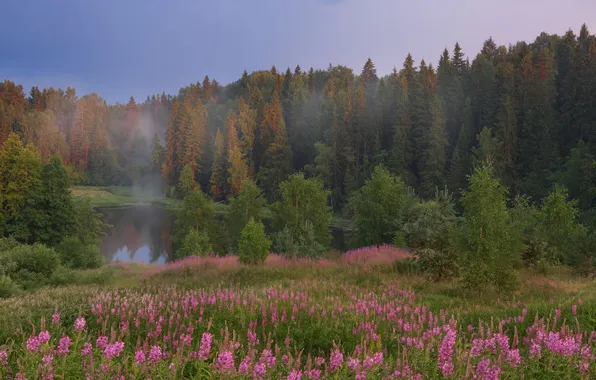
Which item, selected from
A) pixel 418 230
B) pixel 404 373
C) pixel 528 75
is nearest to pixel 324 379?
pixel 404 373

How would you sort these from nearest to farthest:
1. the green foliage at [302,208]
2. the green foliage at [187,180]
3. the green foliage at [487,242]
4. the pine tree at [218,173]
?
the green foliage at [487,242] → the green foliage at [302,208] → the green foliage at [187,180] → the pine tree at [218,173]

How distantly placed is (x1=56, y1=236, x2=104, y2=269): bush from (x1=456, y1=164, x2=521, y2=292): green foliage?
2394 cm

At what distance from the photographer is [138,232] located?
5344 cm

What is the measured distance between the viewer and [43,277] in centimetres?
1825

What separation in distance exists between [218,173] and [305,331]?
7999cm

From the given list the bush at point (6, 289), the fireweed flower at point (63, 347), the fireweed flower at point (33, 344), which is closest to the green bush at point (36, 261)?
the bush at point (6, 289)

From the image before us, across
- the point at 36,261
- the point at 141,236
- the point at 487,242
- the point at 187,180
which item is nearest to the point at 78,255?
the point at 36,261

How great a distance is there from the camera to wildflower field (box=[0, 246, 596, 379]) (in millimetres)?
4312

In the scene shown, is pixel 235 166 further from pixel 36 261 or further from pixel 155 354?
pixel 155 354

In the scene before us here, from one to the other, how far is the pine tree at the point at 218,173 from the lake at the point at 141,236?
41.5 ft

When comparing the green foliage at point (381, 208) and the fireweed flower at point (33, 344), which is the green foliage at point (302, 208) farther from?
the fireweed flower at point (33, 344)

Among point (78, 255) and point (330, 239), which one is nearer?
point (78, 255)

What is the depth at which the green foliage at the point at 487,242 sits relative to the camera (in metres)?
12.8

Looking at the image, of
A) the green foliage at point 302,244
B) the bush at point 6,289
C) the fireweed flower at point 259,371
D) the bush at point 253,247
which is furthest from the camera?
the green foliage at point 302,244
